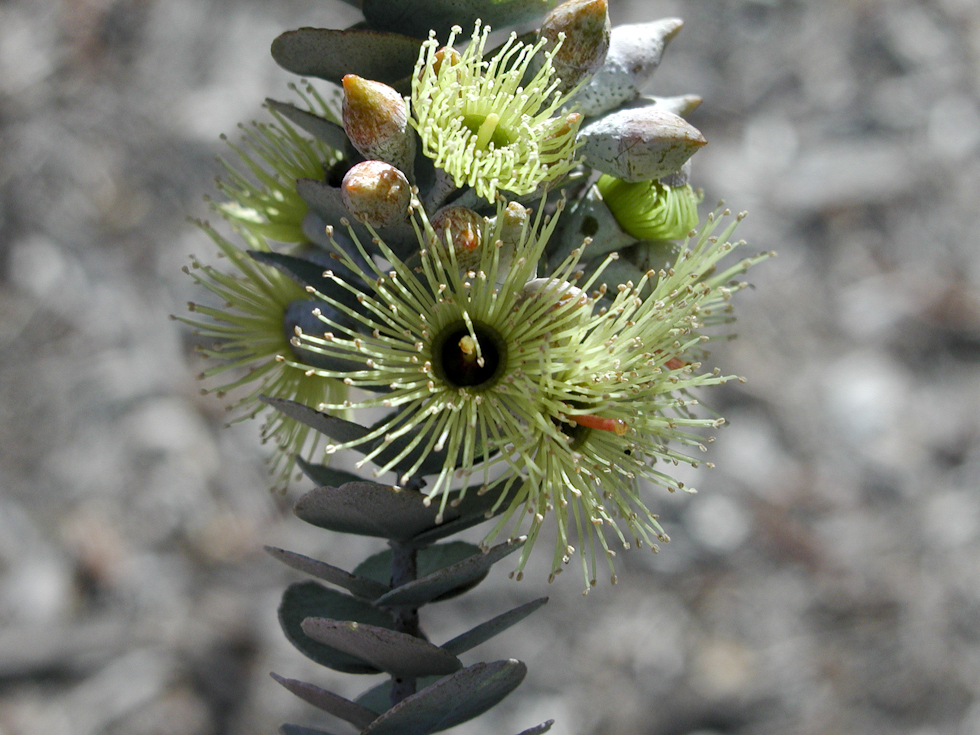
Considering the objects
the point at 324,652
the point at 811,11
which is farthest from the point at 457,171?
the point at 811,11

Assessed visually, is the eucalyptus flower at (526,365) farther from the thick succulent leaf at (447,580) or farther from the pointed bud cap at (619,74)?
the pointed bud cap at (619,74)

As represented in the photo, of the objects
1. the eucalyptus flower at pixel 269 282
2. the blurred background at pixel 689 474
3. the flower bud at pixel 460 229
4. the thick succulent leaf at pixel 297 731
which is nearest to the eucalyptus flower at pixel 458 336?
the flower bud at pixel 460 229

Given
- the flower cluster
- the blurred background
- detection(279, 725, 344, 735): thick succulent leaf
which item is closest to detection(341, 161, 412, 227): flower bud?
the flower cluster

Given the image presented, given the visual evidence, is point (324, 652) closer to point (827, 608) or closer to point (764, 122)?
point (827, 608)

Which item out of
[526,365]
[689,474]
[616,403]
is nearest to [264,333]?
[526,365]

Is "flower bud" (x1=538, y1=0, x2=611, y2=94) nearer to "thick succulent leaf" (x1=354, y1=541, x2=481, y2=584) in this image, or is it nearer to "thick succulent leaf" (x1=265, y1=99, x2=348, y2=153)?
"thick succulent leaf" (x1=265, y1=99, x2=348, y2=153)

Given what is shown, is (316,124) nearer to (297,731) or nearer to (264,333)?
(264,333)
